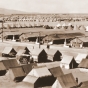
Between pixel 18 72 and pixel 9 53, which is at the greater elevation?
pixel 18 72

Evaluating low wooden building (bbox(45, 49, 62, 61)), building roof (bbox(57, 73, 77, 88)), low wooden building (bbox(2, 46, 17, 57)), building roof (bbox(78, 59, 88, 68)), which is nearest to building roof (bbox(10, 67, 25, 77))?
building roof (bbox(57, 73, 77, 88))

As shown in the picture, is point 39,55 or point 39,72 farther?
point 39,55

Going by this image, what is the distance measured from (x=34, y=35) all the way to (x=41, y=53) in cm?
3813

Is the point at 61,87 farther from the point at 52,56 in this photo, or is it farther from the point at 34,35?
the point at 34,35

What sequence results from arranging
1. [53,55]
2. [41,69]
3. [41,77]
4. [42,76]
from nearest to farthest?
[41,77] → [42,76] → [41,69] → [53,55]

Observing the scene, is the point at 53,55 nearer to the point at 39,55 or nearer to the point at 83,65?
the point at 39,55

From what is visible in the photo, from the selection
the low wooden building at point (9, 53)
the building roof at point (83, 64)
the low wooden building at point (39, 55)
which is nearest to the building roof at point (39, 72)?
the building roof at point (83, 64)

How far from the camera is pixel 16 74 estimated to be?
44.0 meters

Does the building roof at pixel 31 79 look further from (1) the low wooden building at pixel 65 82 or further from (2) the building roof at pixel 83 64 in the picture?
(2) the building roof at pixel 83 64

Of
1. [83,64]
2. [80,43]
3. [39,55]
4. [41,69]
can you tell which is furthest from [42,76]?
[80,43]

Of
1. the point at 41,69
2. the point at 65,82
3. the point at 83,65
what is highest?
the point at 41,69

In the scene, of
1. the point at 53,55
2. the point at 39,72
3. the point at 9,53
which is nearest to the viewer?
the point at 39,72

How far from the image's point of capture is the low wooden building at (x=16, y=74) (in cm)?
4369

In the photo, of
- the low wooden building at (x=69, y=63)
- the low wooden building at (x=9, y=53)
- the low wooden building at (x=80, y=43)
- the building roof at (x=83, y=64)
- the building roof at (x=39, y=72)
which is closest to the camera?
the building roof at (x=39, y=72)
